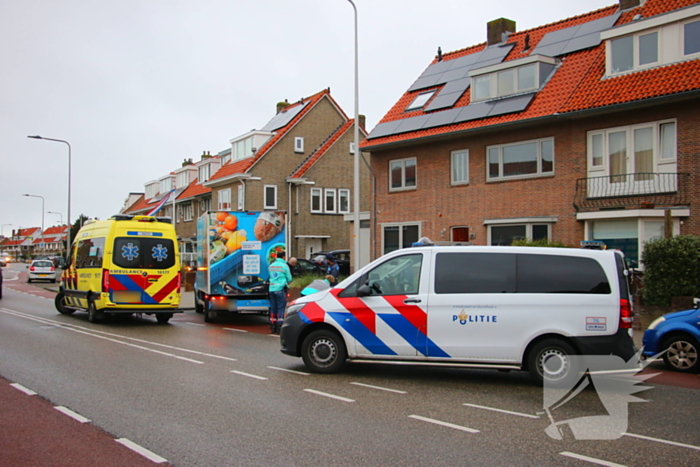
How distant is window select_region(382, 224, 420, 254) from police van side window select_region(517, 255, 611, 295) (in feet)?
49.7

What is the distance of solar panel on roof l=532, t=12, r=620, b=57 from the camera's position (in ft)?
70.8

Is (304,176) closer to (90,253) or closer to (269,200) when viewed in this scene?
(269,200)

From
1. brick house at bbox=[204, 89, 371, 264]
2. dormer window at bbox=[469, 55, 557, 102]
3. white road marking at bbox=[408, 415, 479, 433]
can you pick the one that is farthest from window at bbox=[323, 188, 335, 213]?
white road marking at bbox=[408, 415, 479, 433]

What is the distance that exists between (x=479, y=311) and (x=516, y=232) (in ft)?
42.6

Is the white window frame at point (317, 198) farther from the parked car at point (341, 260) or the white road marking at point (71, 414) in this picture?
the white road marking at point (71, 414)

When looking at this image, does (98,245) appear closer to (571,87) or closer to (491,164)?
(491,164)

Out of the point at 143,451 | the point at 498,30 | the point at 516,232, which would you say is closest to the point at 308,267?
the point at 516,232

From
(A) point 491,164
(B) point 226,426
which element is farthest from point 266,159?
(B) point 226,426

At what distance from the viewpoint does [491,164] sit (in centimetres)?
2178

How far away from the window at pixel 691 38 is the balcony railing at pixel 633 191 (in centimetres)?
356

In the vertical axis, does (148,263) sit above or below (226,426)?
above

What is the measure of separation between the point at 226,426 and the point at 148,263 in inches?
420

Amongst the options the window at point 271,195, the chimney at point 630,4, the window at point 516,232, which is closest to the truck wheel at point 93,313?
the window at point 516,232

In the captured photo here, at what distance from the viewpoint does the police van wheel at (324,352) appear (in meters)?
9.19
